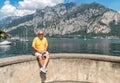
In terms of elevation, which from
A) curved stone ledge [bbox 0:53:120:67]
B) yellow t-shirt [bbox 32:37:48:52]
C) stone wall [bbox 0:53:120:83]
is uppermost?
yellow t-shirt [bbox 32:37:48:52]

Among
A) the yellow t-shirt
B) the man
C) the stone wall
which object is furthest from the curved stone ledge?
the yellow t-shirt

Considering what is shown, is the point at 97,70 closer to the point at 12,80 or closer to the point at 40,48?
the point at 40,48

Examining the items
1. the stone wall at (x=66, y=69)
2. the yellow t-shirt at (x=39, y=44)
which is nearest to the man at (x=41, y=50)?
the yellow t-shirt at (x=39, y=44)

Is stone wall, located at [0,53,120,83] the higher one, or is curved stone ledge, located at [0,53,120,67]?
curved stone ledge, located at [0,53,120,67]

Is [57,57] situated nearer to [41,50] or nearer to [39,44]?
[41,50]

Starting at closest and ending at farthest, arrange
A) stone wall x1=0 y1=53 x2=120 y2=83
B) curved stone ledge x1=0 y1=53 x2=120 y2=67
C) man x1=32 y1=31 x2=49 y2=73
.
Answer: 1. curved stone ledge x1=0 y1=53 x2=120 y2=67
2. stone wall x1=0 y1=53 x2=120 y2=83
3. man x1=32 y1=31 x2=49 y2=73

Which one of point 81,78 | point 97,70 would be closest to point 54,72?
point 81,78

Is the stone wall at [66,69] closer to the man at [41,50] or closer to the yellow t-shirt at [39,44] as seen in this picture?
the man at [41,50]

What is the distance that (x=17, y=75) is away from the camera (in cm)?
984

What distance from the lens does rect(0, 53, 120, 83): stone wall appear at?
32.3 ft

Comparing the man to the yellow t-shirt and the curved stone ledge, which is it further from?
the curved stone ledge

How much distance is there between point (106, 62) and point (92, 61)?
0.65 meters

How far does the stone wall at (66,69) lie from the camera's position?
9.84m

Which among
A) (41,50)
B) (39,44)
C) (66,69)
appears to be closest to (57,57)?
(66,69)
